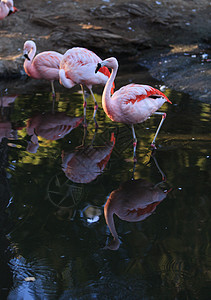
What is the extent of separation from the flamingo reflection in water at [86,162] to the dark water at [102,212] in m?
0.01

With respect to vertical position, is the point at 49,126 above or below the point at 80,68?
below

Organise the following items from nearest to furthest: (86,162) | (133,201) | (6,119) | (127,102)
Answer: (133,201) → (127,102) → (86,162) → (6,119)

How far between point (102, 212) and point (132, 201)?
338mm

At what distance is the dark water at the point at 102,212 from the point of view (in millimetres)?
2826

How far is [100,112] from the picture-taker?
6.77 meters

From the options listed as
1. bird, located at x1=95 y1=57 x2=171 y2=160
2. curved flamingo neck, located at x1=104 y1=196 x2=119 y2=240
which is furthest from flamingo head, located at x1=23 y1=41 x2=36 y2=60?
curved flamingo neck, located at x1=104 y1=196 x2=119 y2=240

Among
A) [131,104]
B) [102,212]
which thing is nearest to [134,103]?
[131,104]

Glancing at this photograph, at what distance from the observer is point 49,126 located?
6.11 metres

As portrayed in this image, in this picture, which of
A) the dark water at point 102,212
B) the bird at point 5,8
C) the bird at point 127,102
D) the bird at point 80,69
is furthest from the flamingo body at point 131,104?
the bird at point 5,8

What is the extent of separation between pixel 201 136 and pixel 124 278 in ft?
9.64

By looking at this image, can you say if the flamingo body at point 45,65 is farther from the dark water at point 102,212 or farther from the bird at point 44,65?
the dark water at point 102,212

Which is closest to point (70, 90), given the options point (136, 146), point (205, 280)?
point (136, 146)

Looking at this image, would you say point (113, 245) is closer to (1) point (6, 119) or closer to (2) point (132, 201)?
(2) point (132, 201)

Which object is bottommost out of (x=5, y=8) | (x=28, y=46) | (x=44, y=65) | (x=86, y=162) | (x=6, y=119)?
(x=5, y=8)
